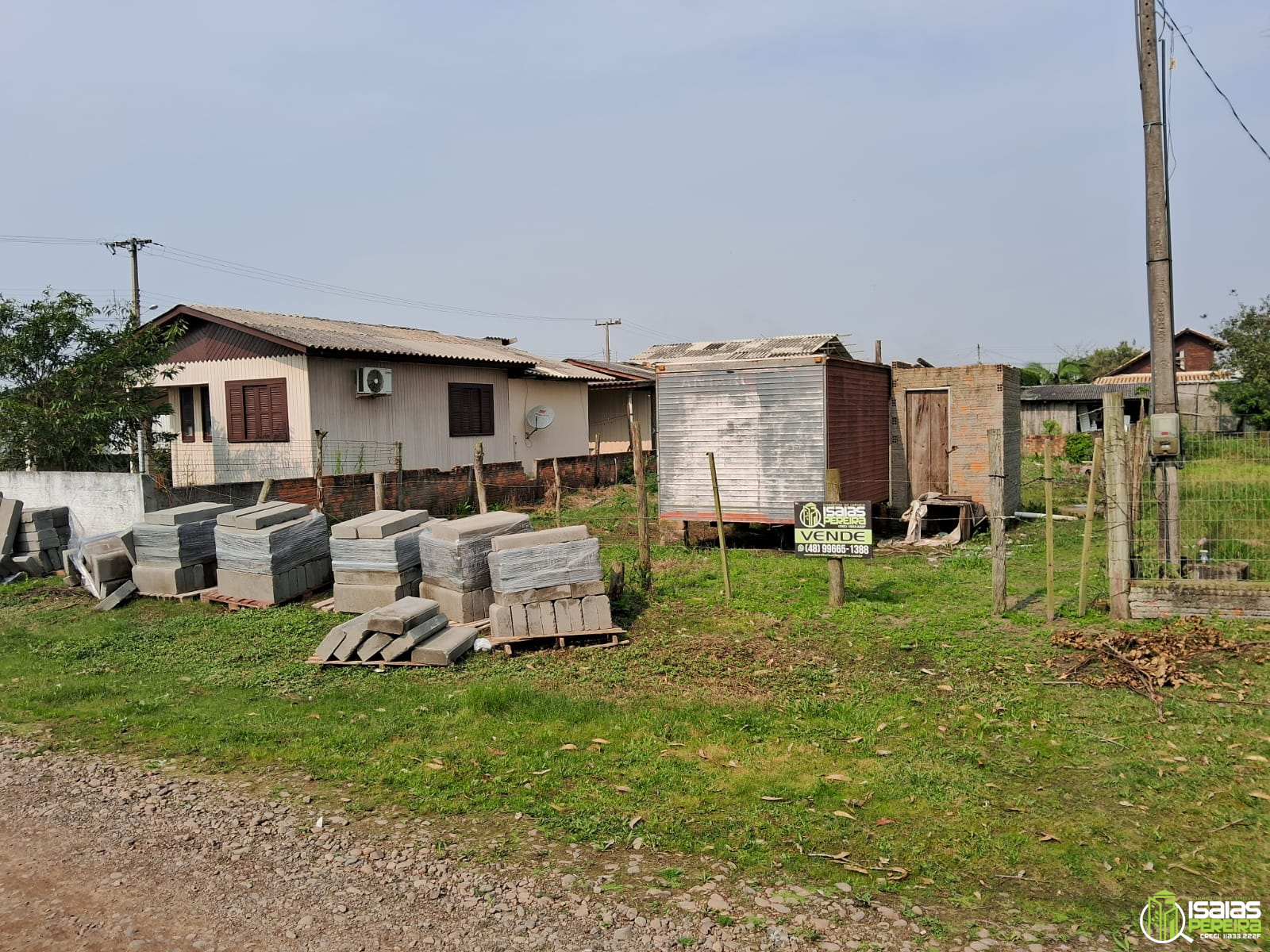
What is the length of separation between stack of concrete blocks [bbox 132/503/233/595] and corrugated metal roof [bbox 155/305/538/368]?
19.5 ft

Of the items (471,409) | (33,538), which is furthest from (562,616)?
(471,409)

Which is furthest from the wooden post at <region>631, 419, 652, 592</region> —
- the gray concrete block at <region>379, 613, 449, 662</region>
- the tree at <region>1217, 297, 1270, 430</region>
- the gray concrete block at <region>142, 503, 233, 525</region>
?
the tree at <region>1217, 297, 1270, 430</region>

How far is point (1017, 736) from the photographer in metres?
5.55

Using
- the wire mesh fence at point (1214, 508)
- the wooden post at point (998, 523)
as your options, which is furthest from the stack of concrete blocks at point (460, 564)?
the wire mesh fence at point (1214, 508)

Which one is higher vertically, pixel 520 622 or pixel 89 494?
pixel 89 494

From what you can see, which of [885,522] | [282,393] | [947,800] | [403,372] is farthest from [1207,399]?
[947,800]

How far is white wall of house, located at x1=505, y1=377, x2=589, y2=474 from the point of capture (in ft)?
73.5

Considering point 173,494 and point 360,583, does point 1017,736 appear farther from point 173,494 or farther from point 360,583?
point 173,494

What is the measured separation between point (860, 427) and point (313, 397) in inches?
406

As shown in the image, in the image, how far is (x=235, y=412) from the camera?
1756cm

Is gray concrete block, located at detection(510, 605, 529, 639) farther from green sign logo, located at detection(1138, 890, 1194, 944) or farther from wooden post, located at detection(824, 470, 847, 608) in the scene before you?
green sign logo, located at detection(1138, 890, 1194, 944)

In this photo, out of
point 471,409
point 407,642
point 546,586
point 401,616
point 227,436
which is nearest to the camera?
point 407,642

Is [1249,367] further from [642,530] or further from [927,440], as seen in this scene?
[642,530]

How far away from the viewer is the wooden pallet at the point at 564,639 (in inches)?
316
